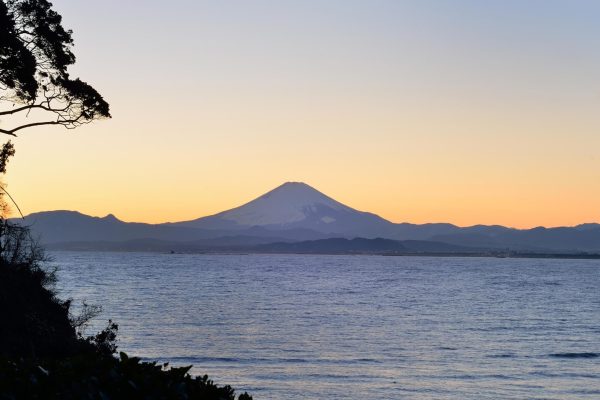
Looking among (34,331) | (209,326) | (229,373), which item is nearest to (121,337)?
(209,326)

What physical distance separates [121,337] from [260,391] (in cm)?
2195

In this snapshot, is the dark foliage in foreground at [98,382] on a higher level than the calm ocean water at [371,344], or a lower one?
higher

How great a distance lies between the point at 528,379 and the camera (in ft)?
118

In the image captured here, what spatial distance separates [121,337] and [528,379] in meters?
27.7

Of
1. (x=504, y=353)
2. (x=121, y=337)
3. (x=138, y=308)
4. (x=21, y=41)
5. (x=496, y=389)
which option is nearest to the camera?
(x=21, y=41)

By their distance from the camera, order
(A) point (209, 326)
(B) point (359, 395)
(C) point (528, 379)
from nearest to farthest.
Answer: (B) point (359, 395)
(C) point (528, 379)
(A) point (209, 326)

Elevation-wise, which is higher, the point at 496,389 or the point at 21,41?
the point at 21,41

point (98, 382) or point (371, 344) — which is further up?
point (98, 382)

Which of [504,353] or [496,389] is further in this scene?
[504,353]

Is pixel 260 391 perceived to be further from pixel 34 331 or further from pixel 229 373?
pixel 34 331

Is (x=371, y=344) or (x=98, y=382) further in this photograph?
(x=371, y=344)

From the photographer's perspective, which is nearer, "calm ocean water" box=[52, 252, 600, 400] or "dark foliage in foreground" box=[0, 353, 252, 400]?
"dark foliage in foreground" box=[0, 353, 252, 400]

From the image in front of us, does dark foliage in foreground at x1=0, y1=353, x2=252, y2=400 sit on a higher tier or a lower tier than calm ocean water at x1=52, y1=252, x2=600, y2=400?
higher

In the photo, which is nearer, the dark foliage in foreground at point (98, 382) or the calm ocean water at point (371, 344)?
the dark foliage in foreground at point (98, 382)
